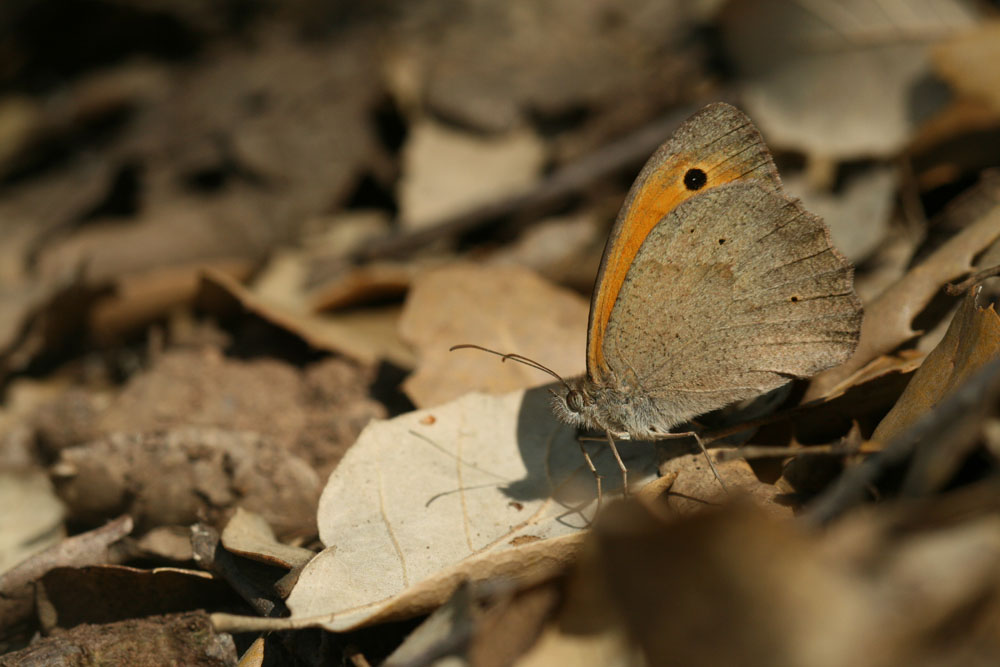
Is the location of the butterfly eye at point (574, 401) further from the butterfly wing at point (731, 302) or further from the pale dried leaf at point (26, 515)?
the pale dried leaf at point (26, 515)

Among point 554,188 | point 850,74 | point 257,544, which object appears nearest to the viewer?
point 257,544

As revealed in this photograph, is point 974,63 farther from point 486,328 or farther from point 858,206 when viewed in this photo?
point 486,328

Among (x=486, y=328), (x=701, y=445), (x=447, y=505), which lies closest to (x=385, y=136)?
(x=486, y=328)

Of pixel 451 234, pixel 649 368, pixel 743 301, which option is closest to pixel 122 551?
pixel 649 368

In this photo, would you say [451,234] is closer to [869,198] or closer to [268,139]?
[268,139]

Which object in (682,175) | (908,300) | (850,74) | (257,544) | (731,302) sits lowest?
(257,544)

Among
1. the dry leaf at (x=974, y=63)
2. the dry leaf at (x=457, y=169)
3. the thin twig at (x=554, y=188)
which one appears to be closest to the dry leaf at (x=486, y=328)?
the thin twig at (x=554, y=188)

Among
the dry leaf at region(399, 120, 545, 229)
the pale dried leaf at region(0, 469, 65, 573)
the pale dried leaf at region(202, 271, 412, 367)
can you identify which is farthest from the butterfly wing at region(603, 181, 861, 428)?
the pale dried leaf at region(0, 469, 65, 573)
